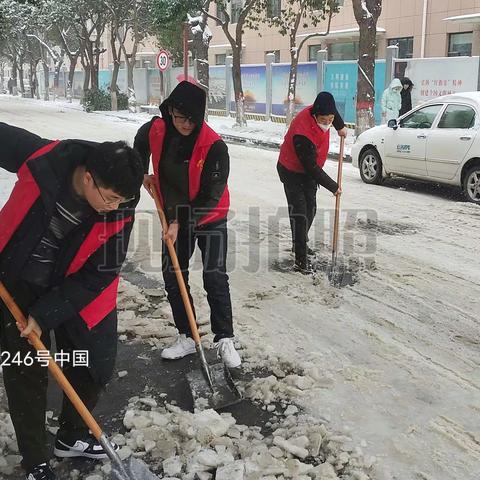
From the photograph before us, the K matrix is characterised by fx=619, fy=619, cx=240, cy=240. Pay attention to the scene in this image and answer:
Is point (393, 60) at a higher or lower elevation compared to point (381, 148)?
higher

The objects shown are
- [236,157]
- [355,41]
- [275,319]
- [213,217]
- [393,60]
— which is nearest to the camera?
[213,217]

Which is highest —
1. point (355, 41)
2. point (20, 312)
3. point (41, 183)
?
point (355, 41)

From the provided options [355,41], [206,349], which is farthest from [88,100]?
[206,349]

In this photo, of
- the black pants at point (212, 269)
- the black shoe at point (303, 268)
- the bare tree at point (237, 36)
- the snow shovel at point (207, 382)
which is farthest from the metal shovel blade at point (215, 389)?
the bare tree at point (237, 36)

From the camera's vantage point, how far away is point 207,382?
3393 mm

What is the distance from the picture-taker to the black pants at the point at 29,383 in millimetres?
2455

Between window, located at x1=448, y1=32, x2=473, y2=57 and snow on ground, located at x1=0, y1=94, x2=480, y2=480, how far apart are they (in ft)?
58.2

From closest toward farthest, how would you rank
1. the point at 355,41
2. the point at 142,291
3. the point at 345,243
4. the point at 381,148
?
the point at 142,291, the point at 345,243, the point at 381,148, the point at 355,41

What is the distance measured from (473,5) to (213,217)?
883 inches

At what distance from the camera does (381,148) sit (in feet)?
33.2

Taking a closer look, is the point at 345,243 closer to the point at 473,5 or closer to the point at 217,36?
the point at 473,5

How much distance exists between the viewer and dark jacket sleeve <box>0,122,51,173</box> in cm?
248

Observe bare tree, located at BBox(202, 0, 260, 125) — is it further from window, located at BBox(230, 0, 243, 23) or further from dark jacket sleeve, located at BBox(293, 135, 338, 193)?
dark jacket sleeve, located at BBox(293, 135, 338, 193)

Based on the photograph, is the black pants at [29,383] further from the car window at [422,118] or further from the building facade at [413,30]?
the building facade at [413,30]
